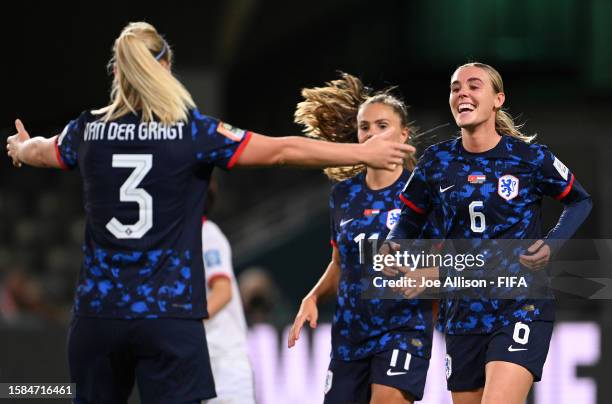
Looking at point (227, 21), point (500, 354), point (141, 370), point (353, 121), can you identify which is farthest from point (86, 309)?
point (227, 21)

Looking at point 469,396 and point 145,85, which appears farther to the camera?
point 469,396

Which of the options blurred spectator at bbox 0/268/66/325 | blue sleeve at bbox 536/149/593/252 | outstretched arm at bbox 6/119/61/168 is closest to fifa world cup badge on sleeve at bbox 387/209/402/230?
blue sleeve at bbox 536/149/593/252

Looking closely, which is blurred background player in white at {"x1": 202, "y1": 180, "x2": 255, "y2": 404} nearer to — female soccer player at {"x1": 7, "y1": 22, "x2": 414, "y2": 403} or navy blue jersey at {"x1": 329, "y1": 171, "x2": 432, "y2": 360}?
navy blue jersey at {"x1": 329, "y1": 171, "x2": 432, "y2": 360}

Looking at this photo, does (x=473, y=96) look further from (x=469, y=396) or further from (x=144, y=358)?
(x=144, y=358)

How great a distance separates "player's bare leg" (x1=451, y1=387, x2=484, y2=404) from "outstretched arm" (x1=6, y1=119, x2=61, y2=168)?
2.16m

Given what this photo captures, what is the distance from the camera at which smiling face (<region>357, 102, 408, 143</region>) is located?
243 inches

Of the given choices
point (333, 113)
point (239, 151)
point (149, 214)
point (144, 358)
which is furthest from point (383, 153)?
point (333, 113)

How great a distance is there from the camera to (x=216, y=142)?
479 centimetres

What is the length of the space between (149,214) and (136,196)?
9cm

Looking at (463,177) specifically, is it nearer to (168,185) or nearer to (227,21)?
(168,185)

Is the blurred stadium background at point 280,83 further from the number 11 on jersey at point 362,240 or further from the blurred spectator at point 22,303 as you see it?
the number 11 on jersey at point 362,240

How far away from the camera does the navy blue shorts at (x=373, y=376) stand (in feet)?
19.1

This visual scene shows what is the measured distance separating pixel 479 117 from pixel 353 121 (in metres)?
1.16

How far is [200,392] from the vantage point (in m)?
4.77
